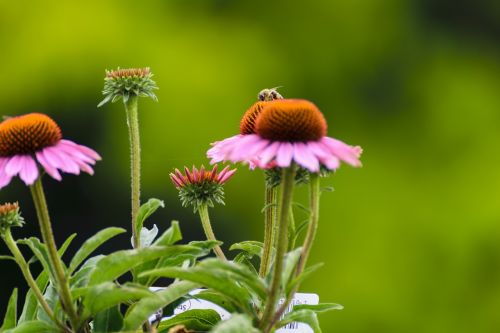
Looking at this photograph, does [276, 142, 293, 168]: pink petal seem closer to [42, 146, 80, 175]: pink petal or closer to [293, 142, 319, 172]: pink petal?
[293, 142, 319, 172]: pink petal

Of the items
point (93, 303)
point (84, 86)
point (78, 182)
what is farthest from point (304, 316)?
point (84, 86)

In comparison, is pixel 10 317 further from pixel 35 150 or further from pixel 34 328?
pixel 35 150

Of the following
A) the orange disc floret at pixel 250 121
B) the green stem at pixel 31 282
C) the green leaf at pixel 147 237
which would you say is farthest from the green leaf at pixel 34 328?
the orange disc floret at pixel 250 121

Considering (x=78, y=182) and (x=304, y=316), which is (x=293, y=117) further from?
(x=78, y=182)

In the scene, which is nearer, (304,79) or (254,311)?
Answer: (254,311)

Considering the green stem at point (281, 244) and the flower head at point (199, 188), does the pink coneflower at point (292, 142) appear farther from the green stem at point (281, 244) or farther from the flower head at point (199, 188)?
the flower head at point (199, 188)

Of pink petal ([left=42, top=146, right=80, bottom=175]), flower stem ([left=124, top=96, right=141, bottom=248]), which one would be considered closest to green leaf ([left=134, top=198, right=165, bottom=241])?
flower stem ([left=124, top=96, right=141, bottom=248])

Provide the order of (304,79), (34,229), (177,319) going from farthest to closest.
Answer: (304,79) → (34,229) → (177,319)
